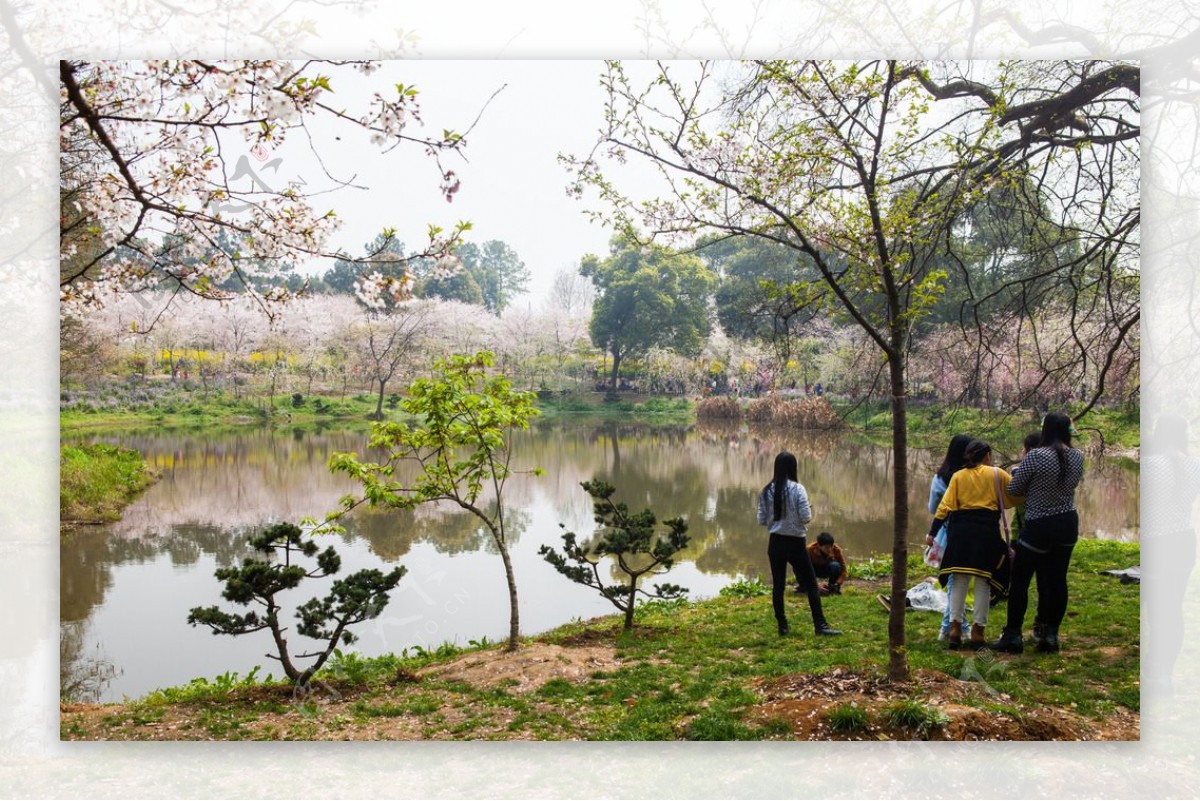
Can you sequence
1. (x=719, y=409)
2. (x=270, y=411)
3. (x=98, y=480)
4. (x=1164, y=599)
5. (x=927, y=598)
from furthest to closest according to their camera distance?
(x=719, y=409) → (x=270, y=411) → (x=927, y=598) → (x=98, y=480) → (x=1164, y=599)

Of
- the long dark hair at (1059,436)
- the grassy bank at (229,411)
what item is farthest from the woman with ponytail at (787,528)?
the grassy bank at (229,411)

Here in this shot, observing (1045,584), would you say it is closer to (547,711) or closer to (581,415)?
(547,711)

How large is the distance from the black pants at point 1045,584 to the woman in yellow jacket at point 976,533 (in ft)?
0.26

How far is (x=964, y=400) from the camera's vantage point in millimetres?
4188

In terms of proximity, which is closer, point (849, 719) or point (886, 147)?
point (849, 719)

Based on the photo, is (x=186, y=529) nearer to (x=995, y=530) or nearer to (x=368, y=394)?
(x=368, y=394)

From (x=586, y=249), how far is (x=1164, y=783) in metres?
3.29

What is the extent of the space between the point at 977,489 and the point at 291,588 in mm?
2941

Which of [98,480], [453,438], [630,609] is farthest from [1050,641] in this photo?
[98,480]

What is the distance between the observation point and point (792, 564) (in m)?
3.79

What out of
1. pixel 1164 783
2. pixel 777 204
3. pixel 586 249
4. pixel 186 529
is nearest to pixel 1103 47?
pixel 777 204

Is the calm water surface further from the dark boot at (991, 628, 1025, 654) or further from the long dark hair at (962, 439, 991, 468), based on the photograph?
the dark boot at (991, 628, 1025, 654)

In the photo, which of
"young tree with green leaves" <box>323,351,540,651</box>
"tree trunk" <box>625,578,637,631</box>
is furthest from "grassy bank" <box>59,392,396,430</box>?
"tree trunk" <box>625,578,637,631</box>

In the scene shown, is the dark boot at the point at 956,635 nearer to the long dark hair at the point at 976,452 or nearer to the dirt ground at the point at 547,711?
the dirt ground at the point at 547,711
